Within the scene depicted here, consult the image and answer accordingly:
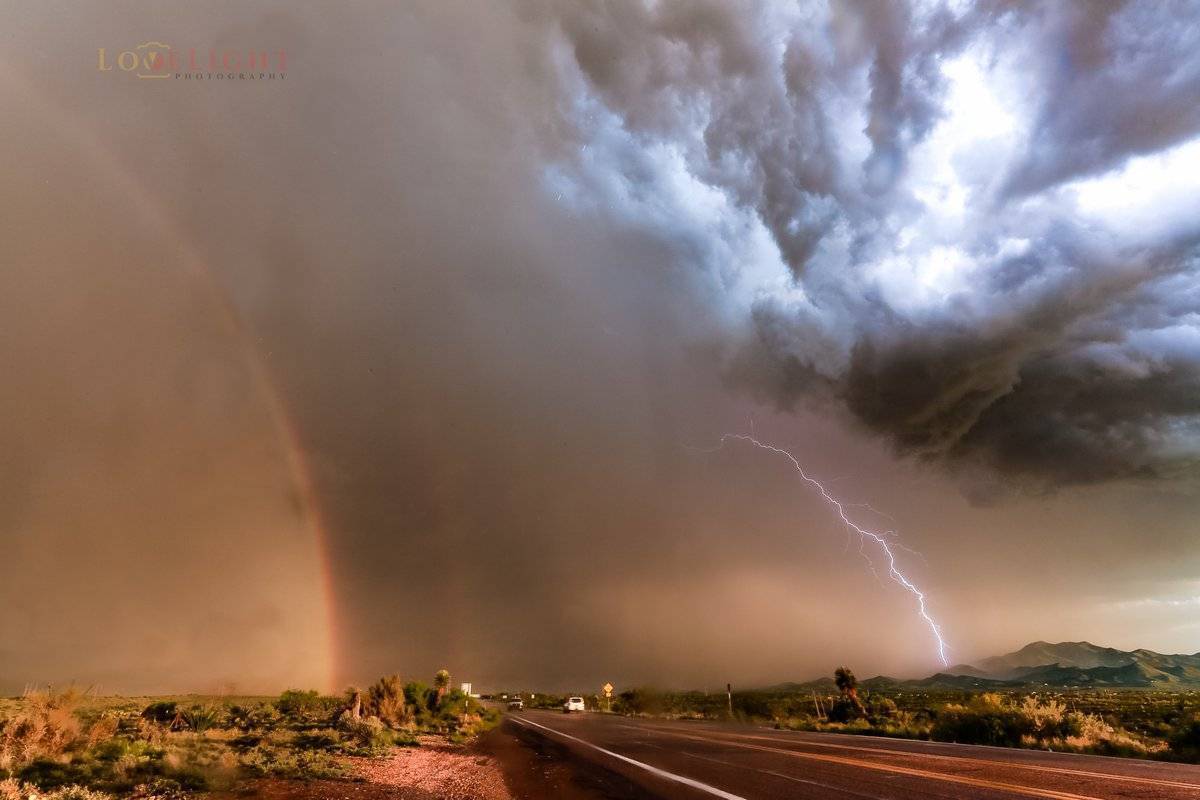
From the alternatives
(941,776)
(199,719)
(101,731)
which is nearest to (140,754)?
(101,731)

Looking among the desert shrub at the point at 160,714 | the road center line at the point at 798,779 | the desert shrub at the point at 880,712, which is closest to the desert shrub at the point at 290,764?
the road center line at the point at 798,779

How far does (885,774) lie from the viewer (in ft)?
41.3

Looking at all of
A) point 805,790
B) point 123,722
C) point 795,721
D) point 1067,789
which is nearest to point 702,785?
point 805,790

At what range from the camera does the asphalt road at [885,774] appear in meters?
10.1

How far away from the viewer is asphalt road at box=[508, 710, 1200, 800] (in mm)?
10078

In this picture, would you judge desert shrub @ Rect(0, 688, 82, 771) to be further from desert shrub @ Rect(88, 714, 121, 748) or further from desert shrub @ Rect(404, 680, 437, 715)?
desert shrub @ Rect(404, 680, 437, 715)

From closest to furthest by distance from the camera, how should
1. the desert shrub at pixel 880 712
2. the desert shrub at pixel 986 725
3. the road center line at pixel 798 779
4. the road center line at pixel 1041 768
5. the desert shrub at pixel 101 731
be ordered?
the road center line at pixel 798 779 → the road center line at pixel 1041 768 → the desert shrub at pixel 101 731 → the desert shrub at pixel 986 725 → the desert shrub at pixel 880 712

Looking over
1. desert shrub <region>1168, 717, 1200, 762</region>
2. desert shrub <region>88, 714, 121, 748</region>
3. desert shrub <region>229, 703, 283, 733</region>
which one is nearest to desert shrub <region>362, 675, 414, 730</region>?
desert shrub <region>229, 703, 283, 733</region>

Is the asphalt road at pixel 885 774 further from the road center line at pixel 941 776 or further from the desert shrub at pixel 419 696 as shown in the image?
the desert shrub at pixel 419 696

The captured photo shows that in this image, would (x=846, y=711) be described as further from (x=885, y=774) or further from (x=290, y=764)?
(x=290, y=764)

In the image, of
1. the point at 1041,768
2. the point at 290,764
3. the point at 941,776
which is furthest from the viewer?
the point at 290,764

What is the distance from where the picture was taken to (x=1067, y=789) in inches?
394

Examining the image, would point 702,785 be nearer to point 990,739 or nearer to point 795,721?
point 990,739

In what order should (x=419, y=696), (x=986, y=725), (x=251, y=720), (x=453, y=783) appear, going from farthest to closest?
(x=419, y=696) → (x=251, y=720) → (x=986, y=725) → (x=453, y=783)
